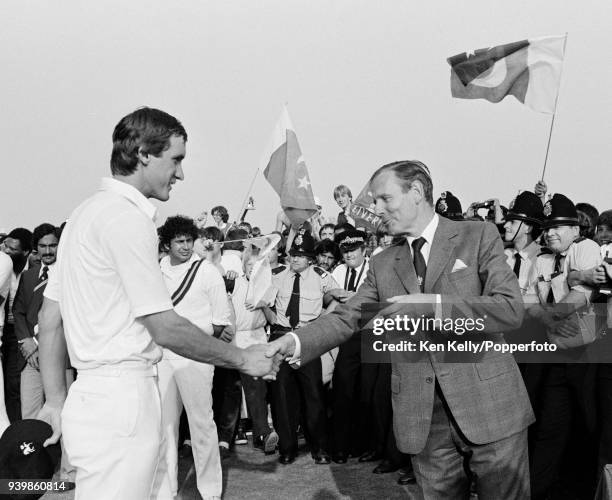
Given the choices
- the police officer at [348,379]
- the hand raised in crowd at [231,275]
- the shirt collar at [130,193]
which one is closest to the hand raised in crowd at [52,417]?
the shirt collar at [130,193]

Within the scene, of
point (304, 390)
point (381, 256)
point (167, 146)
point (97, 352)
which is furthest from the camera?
point (304, 390)

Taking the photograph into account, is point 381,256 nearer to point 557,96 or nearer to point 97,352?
point 97,352

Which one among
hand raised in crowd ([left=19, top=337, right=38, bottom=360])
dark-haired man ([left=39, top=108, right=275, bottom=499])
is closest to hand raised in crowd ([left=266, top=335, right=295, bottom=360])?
dark-haired man ([left=39, top=108, right=275, bottom=499])

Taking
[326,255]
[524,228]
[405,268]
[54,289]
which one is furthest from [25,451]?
[326,255]

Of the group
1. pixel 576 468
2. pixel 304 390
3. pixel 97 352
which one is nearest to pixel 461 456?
pixel 97 352

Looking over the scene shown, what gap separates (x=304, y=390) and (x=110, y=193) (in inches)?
223

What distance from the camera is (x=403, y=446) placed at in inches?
152

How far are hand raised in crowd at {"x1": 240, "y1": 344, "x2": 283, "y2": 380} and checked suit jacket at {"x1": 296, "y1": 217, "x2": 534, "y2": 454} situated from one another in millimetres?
681

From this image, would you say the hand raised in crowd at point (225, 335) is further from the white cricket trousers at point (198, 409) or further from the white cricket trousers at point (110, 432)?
the white cricket trousers at point (110, 432)

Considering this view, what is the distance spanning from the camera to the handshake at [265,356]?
3.64 meters

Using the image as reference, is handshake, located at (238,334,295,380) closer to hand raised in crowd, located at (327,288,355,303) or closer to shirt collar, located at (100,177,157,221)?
shirt collar, located at (100,177,157,221)

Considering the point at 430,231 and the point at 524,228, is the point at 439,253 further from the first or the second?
the point at 524,228

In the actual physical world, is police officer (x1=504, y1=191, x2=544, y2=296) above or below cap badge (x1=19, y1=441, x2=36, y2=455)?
above

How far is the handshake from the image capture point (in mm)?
3642
